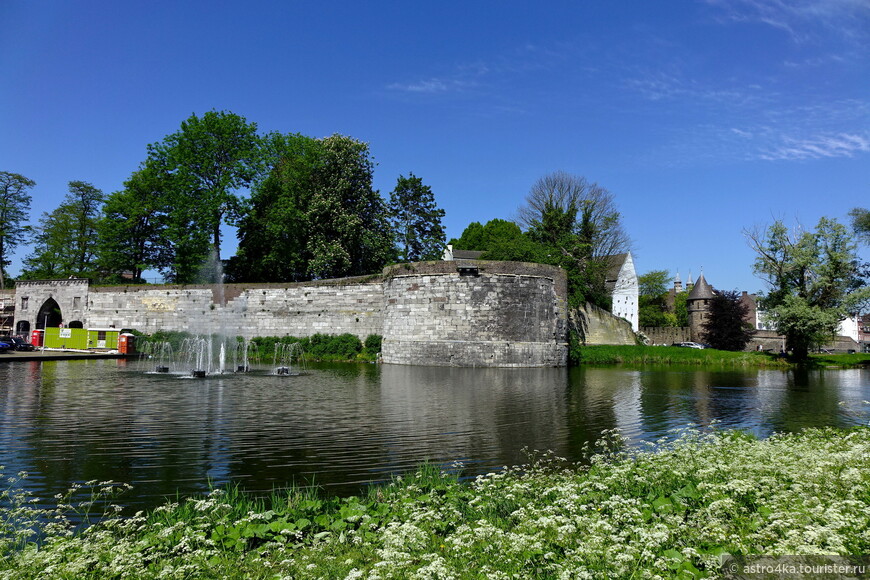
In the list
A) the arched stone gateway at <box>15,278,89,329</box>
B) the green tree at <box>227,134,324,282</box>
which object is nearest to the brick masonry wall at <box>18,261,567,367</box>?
the green tree at <box>227,134,324,282</box>

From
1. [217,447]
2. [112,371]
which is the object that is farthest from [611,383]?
[112,371]

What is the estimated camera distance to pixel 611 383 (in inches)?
939

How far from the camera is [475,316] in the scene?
31156mm

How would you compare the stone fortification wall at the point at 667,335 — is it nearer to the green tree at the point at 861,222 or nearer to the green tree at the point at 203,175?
the green tree at the point at 861,222

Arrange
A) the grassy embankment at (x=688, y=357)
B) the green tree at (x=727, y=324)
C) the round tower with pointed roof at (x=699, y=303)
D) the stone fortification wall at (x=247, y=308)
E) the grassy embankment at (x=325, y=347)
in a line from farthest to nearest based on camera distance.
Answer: the round tower with pointed roof at (x=699, y=303), the green tree at (x=727, y=324), the grassy embankment at (x=688, y=357), the stone fortification wall at (x=247, y=308), the grassy embankment at (x=325, y=347)

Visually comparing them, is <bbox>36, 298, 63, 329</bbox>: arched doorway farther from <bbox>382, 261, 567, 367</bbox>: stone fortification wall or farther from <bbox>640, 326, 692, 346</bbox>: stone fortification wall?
<bbox>640, 326, 692, 346</bbox>: stone fortification wall

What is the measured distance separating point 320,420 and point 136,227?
37.4 metres

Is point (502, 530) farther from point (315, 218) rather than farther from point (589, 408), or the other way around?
point (315, 218)

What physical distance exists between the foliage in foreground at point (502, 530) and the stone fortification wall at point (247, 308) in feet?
94.4

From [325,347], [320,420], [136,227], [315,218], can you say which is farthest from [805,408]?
[136,227]

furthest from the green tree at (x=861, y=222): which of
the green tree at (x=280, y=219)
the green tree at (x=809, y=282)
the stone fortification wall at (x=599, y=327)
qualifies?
the green tree at (x=280, y=219)

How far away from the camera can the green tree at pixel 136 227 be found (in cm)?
4222

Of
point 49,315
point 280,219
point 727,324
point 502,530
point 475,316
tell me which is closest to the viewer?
point 502,530

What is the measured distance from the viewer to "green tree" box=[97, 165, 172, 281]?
42216 millimetres
